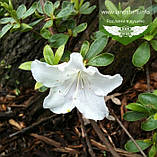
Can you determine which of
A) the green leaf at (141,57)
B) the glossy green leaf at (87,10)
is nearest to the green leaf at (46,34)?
the glossy green leaf at (87,10)

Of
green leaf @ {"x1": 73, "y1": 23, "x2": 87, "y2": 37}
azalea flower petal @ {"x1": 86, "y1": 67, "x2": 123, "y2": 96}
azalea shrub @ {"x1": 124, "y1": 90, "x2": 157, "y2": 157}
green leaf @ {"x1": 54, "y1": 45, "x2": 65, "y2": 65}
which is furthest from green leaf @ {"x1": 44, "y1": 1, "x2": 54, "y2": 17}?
azalea shrub @ {"x1": 124, "y1": 90, "x2": 157, "y2": 157}

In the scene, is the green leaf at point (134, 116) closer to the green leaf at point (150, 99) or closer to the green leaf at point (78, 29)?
the green leaf at point (150, 99)

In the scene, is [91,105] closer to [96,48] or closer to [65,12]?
[96,48]

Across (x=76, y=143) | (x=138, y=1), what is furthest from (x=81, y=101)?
(x=76, y=143)

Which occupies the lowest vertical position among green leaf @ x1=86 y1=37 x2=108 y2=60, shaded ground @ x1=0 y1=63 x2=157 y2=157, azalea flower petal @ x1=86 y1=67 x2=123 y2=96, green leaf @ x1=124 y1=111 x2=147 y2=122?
shaded ground @ x1=0 y1=63 x2=157 y2=157

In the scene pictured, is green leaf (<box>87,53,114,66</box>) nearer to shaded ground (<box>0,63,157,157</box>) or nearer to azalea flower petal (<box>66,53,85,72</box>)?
azalea flower petal (<box>66,53,85,72</box>)

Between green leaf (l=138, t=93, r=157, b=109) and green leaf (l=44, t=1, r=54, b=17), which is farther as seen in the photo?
green leaf (l=44, t=1, r=54, b=17)

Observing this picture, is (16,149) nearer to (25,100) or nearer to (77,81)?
(25,100)
